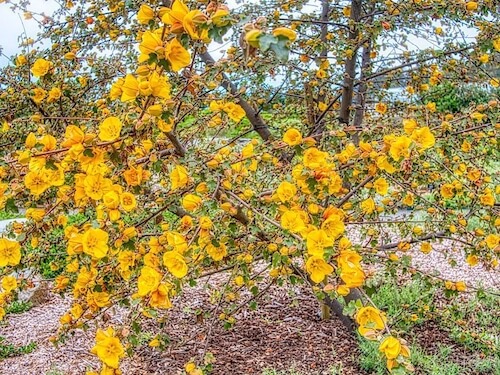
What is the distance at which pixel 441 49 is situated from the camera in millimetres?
2727

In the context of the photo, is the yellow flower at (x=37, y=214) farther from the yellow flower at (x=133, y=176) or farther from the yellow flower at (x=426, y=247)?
the yellow flower at (x=426, y=247)

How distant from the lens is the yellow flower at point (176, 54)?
112cm

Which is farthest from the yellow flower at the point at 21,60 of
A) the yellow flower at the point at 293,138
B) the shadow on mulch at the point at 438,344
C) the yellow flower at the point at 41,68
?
the shadow on mulch at the point at 438,344

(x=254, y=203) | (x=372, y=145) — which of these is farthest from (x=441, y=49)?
(x=254, y=203)

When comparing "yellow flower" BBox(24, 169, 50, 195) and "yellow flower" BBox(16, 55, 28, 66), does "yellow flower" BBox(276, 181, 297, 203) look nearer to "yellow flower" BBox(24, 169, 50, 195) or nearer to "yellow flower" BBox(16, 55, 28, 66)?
"yellow flower" BBox(24, 169, 50, 195)

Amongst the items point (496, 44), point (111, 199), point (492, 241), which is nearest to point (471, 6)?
point (496, 44)

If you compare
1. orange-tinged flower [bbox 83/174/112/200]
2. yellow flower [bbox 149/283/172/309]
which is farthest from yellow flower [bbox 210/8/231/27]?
yellow flower [bbox 149/283/172/309]

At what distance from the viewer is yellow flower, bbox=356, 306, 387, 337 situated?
1.28 m

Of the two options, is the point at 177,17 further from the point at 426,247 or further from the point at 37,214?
the point at 426,247

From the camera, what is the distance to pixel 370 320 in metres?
1.31

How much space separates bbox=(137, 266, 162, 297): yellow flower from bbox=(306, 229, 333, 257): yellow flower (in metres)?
0.38

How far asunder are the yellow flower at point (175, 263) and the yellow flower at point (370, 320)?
44cm

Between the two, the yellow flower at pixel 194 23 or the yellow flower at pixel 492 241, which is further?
the yellow flower at pixel 492 241

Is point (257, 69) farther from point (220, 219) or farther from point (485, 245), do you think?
point (485, 245)
